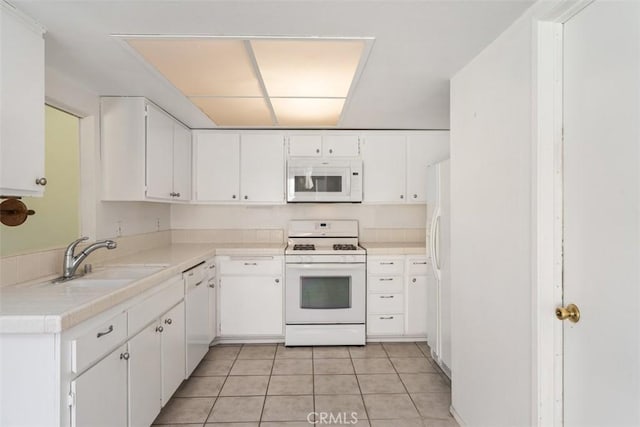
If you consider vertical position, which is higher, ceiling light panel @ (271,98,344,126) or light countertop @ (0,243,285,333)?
ceiling light panel @ (271,98,344,126)

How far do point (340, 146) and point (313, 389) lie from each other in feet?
7.54

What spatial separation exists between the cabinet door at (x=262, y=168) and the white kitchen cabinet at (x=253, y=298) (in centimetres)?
72

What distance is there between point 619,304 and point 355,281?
228 centimetres

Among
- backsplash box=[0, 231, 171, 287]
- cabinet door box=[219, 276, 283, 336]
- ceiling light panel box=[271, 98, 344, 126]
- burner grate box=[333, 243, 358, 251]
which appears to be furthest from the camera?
burner grate box=[333, 243, 358, 251]

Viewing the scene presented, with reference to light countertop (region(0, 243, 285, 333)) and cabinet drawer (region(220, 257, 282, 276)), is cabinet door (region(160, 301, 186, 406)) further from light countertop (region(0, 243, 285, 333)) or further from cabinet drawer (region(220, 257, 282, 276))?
cabinet drawer (region(220, 257, 282, 276))

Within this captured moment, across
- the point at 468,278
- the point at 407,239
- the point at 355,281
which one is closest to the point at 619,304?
the point at 468,278

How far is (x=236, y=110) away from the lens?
290cm

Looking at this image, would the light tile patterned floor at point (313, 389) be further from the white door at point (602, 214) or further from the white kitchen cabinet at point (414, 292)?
the white door at point (602, 214)

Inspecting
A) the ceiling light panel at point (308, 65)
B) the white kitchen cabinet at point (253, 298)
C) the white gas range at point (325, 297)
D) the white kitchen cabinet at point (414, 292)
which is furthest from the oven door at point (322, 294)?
the ceiling light panel at point (308, 65)

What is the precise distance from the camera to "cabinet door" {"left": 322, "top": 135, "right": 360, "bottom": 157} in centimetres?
356

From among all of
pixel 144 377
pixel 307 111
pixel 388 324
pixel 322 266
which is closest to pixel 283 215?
pixel 322 266

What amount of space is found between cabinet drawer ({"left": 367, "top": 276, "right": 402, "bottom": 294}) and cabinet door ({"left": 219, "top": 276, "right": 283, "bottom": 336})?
89cm

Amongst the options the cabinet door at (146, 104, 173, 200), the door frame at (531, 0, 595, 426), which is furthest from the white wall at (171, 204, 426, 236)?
the door frame at (531, 0, 595, 426)

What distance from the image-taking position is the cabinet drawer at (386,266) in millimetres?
3320
